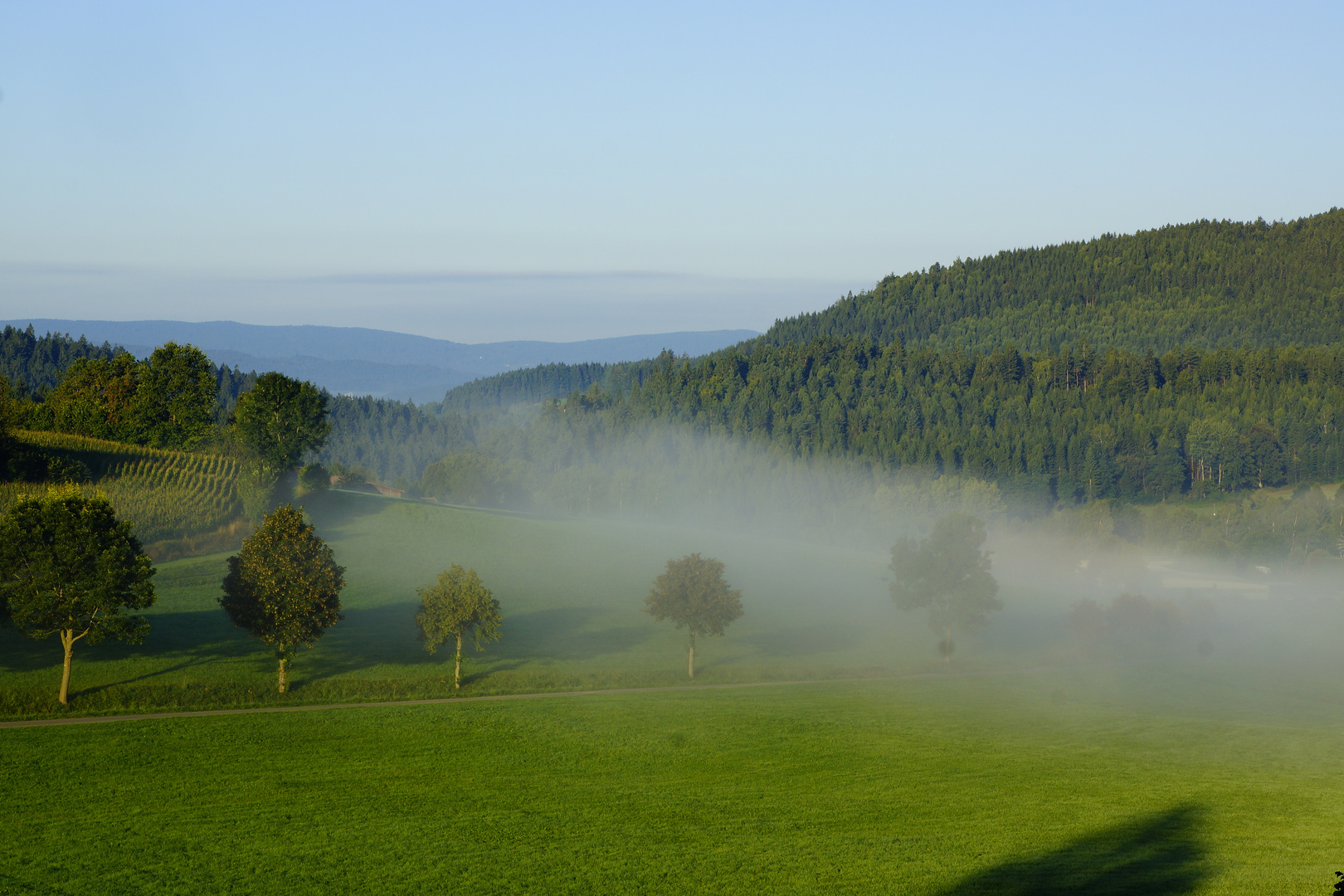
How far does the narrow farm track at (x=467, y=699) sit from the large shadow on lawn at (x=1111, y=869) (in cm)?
2906

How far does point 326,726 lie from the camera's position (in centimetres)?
4888

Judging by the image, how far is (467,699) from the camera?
57.1 m

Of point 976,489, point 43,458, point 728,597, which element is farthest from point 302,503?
point 976,489

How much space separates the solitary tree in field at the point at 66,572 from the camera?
51.7 m

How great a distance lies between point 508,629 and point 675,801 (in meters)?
37.5

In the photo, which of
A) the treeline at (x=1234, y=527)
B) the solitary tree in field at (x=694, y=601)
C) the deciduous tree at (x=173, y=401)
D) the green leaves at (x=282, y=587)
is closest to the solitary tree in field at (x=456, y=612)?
the green leaves at (x=282, y=587)

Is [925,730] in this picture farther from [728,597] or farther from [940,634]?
[940,634]

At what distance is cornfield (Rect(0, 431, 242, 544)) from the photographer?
87.2 metres

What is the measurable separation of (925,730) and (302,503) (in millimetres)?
72761

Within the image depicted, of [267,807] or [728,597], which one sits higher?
[728,597]

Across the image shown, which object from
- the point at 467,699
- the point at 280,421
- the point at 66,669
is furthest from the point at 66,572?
the point at 280,421

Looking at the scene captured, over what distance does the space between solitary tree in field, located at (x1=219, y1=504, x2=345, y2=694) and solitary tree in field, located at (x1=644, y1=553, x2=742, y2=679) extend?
2055cm

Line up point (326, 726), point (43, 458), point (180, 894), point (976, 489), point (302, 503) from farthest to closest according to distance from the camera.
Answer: point (976, 489), point (302, 503), point (43, 458), point (326, 726), point (180, 894)

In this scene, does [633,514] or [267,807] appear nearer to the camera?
[267,807]
